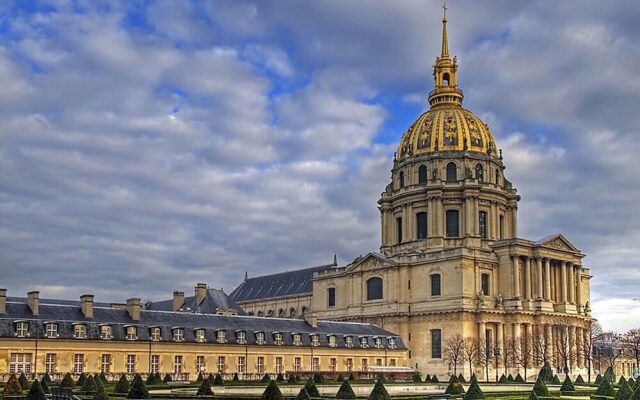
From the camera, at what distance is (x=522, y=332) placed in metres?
94.3

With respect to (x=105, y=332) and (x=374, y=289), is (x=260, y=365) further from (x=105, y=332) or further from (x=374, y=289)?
(x=374, y=289)

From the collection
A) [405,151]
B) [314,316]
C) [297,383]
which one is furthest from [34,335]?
[405,151]

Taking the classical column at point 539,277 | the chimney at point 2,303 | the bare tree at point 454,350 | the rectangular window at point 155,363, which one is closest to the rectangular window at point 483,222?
the classical column at point 539,277

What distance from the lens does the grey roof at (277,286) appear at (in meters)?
127

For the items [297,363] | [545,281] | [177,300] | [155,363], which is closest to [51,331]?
[155,363]

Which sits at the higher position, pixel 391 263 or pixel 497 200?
pixel 497 200

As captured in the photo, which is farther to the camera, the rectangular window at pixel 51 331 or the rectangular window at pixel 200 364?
the rectangular window at pixel 200 364

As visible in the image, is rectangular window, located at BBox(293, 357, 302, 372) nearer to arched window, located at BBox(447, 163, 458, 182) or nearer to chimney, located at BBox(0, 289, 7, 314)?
chimney, located at BBox(0, 289, 7, 314)

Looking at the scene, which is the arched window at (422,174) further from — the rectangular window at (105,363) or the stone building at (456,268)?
the rectangular window at (105,363)

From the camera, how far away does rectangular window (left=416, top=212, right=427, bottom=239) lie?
346 feet

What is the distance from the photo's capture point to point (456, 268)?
94000 millimetres

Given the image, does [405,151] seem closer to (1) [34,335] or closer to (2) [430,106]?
(2) [430,106]

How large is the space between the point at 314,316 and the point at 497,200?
33.2m

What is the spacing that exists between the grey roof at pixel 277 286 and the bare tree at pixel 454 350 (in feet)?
109
